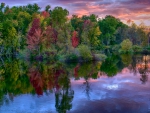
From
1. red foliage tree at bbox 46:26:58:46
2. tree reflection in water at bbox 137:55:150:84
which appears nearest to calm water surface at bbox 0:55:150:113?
tree reflection in water at bbox 137:55:150:84

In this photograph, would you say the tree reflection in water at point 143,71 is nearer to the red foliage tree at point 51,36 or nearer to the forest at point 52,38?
the forest at point 52,38

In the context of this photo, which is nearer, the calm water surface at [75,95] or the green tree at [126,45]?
the calm water surface at [75,95]

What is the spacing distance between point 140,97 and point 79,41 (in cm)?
6376

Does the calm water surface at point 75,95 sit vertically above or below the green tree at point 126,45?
below

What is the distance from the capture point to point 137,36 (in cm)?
10194

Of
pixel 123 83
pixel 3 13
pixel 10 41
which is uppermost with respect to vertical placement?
pixel 3 13

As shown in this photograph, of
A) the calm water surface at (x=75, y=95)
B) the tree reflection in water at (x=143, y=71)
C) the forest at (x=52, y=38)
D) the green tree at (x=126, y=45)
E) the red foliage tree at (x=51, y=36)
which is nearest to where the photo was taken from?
the calm water surface at (x=75, y=95)

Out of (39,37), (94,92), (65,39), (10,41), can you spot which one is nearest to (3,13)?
(10,41)

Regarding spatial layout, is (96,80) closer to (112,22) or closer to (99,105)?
(99,105)

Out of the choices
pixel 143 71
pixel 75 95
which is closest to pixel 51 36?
pixel 143 71

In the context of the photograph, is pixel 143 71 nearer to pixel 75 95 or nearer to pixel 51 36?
pixel 75 95

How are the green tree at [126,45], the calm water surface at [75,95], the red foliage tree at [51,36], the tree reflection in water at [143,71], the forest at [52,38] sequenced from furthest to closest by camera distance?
the green tree at [126,45], the red foliage tree at [51,36], the forest at [52,38], the tree reflection in water at [143,71], the calm water surface at [75,95]

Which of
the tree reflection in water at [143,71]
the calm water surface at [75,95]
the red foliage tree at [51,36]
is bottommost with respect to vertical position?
the tree reflection in water at [143,71]

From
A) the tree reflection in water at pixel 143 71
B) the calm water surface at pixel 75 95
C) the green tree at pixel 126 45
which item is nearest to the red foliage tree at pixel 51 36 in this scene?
the green tree at pixel 126 45
